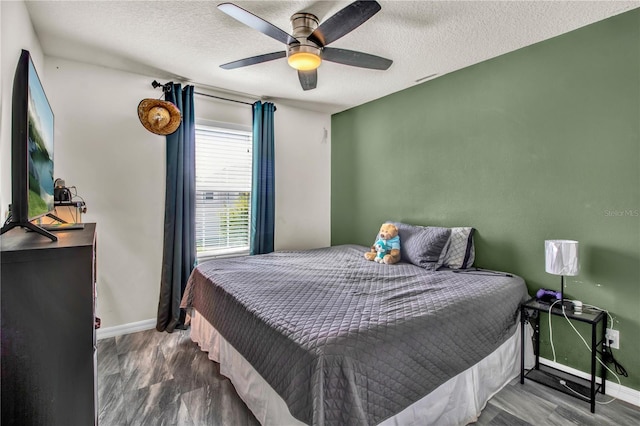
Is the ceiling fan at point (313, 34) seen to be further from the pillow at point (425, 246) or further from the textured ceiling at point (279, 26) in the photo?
the pillow at point (425, 246)

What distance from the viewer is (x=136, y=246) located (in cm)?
309

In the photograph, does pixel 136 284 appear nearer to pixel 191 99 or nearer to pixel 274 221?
pixel 274 221

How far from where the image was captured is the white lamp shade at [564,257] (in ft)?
6.66

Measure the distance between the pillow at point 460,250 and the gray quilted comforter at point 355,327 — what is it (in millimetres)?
222

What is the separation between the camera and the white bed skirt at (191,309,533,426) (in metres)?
1.56

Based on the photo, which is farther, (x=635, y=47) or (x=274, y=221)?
(x=274, y=221)

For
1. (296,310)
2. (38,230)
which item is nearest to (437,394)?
(296,310)

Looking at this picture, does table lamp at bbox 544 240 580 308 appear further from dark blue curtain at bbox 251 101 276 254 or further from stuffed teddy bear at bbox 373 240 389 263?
dark blue curtain at bbox 251 101 276 254

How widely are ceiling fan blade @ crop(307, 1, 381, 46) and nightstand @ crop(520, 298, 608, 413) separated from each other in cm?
208

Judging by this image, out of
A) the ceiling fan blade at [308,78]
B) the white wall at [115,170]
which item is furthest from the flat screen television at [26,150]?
the white wall at [115,170]

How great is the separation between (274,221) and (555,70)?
115 inches

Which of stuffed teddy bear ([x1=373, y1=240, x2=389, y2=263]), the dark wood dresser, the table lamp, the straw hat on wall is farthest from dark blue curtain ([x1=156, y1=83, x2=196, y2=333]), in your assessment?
the table lamp

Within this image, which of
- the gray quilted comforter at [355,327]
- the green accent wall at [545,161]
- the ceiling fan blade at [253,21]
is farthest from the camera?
the green accent wall at [545,161]

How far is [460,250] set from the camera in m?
2.75
